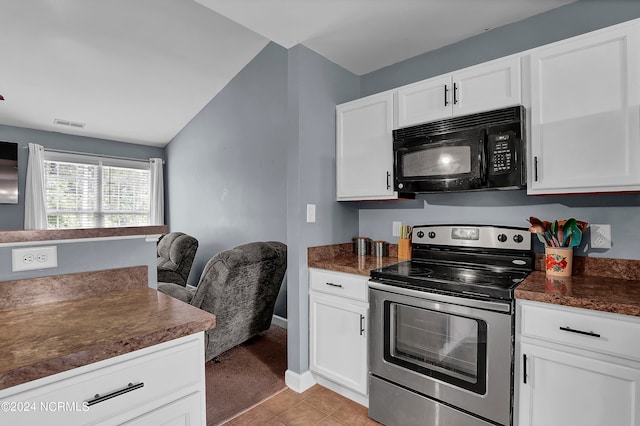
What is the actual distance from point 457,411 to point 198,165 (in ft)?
14.9

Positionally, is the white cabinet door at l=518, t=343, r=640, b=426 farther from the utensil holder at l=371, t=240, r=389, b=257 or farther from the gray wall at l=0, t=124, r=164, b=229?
the gray wall at l=0, t=124, r=164, b=229

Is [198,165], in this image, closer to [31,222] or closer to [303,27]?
[31,222]

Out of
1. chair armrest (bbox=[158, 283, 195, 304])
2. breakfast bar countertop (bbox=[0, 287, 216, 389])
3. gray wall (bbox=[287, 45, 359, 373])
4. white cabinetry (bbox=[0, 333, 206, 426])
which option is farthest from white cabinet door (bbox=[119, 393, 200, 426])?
chair armrest (bbox=[158, 283, 195, 304])

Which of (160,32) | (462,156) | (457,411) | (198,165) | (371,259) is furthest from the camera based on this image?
(198,165)

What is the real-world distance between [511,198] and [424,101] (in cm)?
80

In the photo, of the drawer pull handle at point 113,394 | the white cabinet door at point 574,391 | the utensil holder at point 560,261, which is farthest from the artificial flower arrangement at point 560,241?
the drawer pull handle at point 113,394

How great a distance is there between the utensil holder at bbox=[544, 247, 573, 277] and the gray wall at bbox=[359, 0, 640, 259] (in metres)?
0.17

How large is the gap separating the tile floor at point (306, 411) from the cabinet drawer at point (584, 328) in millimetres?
1083

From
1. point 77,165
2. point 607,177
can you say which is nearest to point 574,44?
point 607,177

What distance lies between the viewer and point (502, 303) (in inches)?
57.9

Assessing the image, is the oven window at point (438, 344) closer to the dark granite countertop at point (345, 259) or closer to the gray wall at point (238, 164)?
the dark granite countertop at point (345, 259)

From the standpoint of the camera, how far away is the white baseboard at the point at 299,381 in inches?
89.0

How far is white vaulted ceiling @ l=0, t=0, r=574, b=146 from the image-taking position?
1.97 metres

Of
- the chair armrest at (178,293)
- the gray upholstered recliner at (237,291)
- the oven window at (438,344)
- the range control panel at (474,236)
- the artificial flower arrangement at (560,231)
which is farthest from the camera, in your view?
the chair armrest at (178,293)
